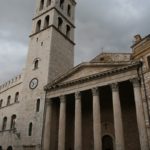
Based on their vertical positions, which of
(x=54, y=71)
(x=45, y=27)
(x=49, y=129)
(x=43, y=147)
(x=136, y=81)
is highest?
(x=45, y=27)

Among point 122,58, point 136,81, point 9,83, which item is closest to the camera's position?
point 136,81

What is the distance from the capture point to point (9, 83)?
28.3m

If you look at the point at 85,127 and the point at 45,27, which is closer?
the point at 85,127

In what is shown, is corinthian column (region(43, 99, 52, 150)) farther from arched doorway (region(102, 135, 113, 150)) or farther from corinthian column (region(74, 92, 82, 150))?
arched doorway (region(102, 135, 113, 150))

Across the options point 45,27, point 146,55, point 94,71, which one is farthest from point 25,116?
point 146,55

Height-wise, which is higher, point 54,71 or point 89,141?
point 54,71

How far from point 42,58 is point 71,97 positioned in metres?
5.59

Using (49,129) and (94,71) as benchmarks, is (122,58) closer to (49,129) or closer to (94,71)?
(94,71)

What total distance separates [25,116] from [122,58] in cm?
1110

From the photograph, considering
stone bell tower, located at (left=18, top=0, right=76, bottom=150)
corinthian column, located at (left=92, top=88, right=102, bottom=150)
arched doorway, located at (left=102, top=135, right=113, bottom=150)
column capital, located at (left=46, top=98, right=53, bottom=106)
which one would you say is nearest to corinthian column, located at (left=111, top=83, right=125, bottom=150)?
corinthian column, located at (left=92, top=88, right=102, bottom=150)

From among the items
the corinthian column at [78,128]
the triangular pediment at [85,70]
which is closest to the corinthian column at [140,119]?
the triangular pediment at [85,70]

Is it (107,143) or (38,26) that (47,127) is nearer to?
(107,143)

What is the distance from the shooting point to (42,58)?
76.3 feet

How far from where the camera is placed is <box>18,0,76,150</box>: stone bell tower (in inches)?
792
